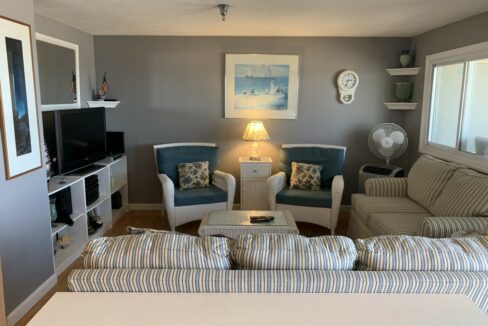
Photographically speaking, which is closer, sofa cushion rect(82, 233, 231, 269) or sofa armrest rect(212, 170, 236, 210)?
sofa cushion rect(82, 233, 231, 269)

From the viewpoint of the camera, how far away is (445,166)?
→ 11.0 feet

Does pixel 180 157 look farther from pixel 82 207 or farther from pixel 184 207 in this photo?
pixel 82 207

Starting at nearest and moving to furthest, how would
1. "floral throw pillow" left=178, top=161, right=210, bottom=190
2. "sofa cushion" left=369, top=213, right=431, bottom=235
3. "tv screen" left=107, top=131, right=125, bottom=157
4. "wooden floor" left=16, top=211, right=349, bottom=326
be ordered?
"sofa cushion" left=369, top=213, right=431, bottom=235 < "wooden floor" left=16, top=211, right=349, bottom=326 < "floral throw pillow" left=178, top=161, right=210, bottom=190 < "tv screen" left=107, top=131, right=125, bottom=157

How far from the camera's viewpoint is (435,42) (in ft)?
13.0

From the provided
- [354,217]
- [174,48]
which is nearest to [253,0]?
[174,48]

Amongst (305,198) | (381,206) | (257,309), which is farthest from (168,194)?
(257,309)

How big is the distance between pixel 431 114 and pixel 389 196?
1120 millimetres

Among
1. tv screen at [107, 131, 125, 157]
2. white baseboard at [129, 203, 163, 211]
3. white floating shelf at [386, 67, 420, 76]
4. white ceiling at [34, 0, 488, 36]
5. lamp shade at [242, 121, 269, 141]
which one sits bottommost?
white baseboard at [129, 203, 163, 211]

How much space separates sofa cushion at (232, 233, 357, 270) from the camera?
4.84 feet

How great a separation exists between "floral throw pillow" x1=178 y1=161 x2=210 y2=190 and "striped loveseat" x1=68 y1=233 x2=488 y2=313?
268 centimetres

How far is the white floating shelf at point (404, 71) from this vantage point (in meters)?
4.33

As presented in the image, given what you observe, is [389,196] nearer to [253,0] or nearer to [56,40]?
[253,0]

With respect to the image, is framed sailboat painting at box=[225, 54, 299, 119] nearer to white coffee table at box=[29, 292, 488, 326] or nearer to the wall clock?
the wall clock

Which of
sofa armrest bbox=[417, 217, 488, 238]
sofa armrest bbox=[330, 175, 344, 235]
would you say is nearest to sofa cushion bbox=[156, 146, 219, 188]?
sofa armrest bbox=[330, 175, 344, 235]
